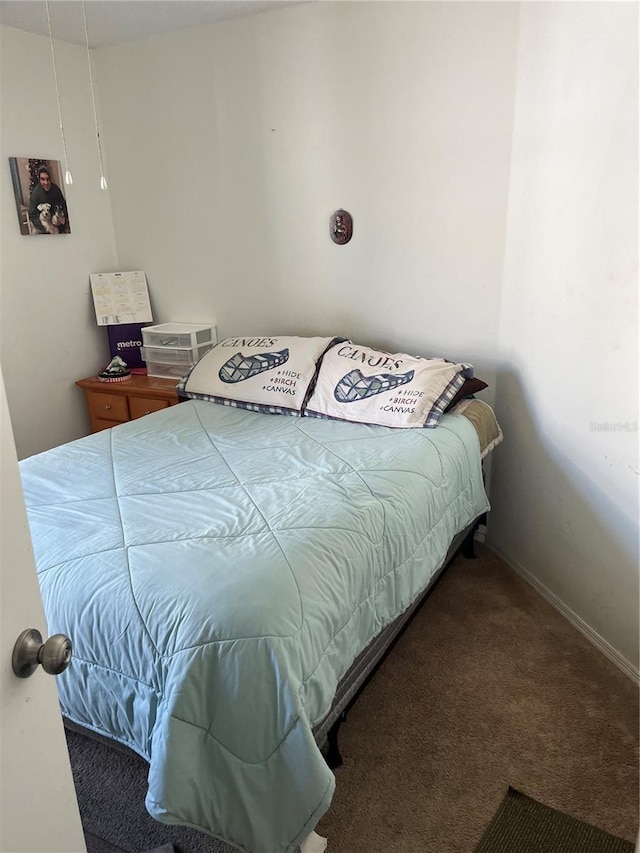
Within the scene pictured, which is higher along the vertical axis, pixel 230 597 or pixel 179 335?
pixel 179 335

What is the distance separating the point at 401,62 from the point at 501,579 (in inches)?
85.1

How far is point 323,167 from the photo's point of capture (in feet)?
9.28

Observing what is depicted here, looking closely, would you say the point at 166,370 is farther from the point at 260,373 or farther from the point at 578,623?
the point at 578,623

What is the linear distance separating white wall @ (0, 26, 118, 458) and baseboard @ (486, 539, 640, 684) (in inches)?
93.0

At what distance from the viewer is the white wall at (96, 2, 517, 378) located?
247 cm

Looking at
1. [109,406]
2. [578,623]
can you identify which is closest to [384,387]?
[578,623]

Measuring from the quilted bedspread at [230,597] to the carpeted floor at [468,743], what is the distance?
0.35 metres

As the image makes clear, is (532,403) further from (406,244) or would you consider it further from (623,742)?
(623,742)

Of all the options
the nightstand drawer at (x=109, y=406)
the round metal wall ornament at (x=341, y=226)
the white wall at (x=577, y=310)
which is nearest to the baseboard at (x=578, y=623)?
the white wall at (x=577, y=310)

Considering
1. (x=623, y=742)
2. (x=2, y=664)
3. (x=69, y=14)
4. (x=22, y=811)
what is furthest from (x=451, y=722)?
(x=69, y=14)

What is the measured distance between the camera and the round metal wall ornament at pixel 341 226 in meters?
2.83

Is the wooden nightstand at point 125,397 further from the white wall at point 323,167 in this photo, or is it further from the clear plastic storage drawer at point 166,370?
the white wall at point 323,167

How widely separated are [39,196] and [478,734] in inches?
117

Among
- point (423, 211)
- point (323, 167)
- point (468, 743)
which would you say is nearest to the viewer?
point (468, 743)
